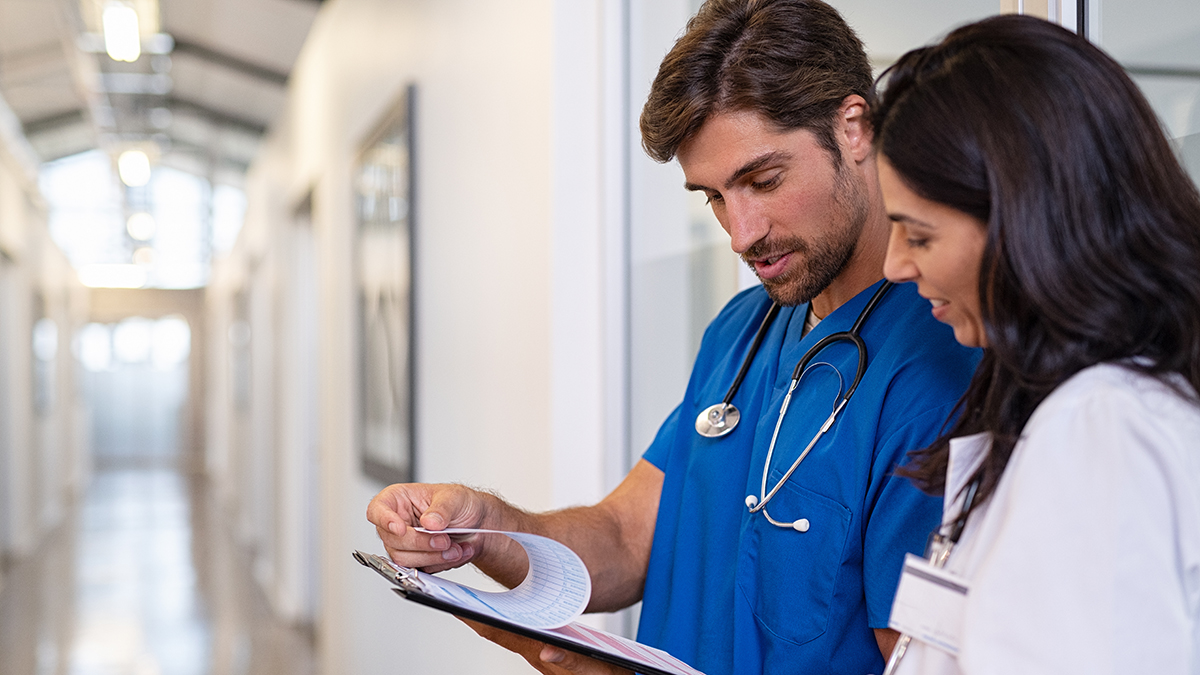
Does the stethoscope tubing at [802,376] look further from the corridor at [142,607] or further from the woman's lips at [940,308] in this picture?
the corridor at [142,607]

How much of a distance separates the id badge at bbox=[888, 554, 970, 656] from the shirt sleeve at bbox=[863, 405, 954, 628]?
0.21m

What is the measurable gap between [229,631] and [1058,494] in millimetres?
6063

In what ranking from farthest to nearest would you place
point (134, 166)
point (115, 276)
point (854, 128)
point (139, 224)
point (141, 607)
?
point (115, 276), point (139, 224), point (134, 166), point (141, 607), point (854, 128)

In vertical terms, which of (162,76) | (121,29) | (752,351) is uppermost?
(162,76)

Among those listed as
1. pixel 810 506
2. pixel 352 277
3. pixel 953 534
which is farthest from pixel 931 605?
pixel 352 277

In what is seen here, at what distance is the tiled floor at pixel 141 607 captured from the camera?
521 cm

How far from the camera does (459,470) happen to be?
8.86 feet

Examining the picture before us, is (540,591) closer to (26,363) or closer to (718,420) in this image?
(718,420)

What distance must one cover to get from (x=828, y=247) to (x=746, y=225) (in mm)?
100

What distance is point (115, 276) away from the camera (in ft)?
51.8

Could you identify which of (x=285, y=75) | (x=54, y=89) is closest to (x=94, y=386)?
(x=54, y=89)

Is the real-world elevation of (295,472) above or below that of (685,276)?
below

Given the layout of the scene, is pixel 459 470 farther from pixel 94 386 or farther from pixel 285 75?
pixel 94 386

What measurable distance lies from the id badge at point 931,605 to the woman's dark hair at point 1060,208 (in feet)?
0.25
